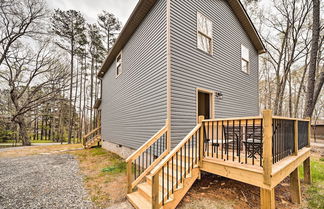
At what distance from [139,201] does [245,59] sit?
8.24 m

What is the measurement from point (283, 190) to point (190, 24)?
604 cm

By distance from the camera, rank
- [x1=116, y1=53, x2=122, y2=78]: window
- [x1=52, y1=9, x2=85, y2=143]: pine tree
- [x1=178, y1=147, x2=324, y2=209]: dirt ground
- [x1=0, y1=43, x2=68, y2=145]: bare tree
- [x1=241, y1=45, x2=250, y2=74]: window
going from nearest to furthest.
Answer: [x1=178, y1=147, x2=324, y2=209]: dirt ground < [x1=241, y1=45, x2=250, y2=74]: window < [x1=116, y1=53, x2=122, y2=78]: window < [x1=0, y1=43, x2=68, y2=145]: bare tree < [x1=52, y1=9, x2=85, y2=143]: pine tree

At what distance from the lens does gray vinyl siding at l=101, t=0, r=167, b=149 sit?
4.80 m

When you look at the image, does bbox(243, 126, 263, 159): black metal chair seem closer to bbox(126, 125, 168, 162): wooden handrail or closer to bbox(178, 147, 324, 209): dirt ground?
bbox(178, 147, 324, 209): dirt ground

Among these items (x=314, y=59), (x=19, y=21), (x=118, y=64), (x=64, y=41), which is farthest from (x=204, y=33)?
(x=19, y=21)

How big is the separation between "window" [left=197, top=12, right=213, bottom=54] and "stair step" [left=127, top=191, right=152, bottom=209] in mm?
Answer: 5209

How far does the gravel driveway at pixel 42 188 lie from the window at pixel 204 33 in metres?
6.23

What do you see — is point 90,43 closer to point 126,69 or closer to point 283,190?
point 126,69

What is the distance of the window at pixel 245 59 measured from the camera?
7.59 meters

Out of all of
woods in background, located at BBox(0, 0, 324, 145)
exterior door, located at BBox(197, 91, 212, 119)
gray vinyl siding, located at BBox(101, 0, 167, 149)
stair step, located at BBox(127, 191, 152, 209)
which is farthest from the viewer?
woods in background, located at BBox(0, 0, 324, 145)

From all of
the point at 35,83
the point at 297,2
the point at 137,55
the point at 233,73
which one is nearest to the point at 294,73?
the point at 297,2

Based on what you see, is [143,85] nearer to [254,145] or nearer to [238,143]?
[238,143]

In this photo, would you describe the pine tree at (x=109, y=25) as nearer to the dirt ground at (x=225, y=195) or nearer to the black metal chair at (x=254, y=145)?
the black metal chair at (x=254, y=145)

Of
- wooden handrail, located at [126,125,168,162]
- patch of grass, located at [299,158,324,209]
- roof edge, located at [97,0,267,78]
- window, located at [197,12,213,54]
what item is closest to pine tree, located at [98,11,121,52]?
roof edge, located at [97,0,267,78]
